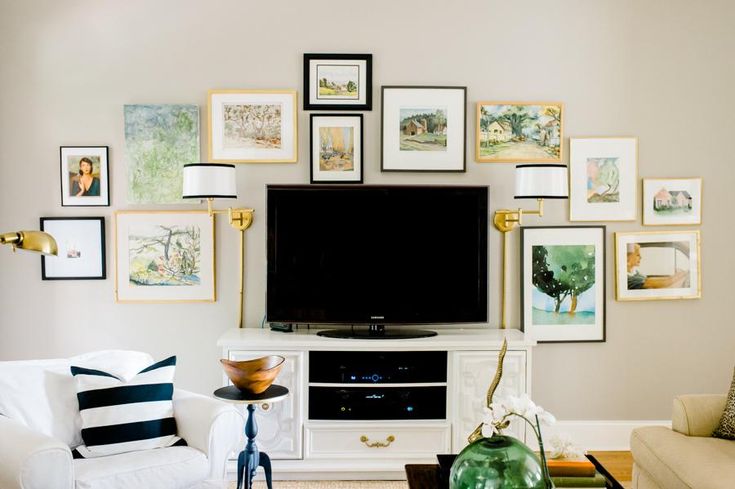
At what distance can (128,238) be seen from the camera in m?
3.69

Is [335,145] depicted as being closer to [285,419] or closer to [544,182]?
[544,182]

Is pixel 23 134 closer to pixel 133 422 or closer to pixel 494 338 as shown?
pixel 133 422

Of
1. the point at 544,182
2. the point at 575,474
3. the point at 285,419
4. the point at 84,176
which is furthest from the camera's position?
the point at 84,176

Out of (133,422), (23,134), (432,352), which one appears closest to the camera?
(133,422)

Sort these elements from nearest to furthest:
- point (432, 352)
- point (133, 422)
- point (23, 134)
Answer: point (133, 422) → point (432, 352) → point (23, 134)

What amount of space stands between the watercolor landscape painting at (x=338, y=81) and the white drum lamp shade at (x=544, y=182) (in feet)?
3.45

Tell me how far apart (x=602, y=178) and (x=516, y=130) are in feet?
1.87

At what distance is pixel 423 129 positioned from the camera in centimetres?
372

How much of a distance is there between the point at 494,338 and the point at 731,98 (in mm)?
1999

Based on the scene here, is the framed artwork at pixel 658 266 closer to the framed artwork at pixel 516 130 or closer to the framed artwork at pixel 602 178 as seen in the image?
the framed artwork at pixel 602 178

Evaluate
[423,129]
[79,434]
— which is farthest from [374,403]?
Answer: [423,129]

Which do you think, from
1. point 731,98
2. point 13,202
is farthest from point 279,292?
point 731,98

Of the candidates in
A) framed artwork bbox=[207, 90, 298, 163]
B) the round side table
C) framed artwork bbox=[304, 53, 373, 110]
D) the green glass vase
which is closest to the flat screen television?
framed artwork bbox=[207, 90, 298, 163]

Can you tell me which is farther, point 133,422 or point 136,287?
point 136,287
